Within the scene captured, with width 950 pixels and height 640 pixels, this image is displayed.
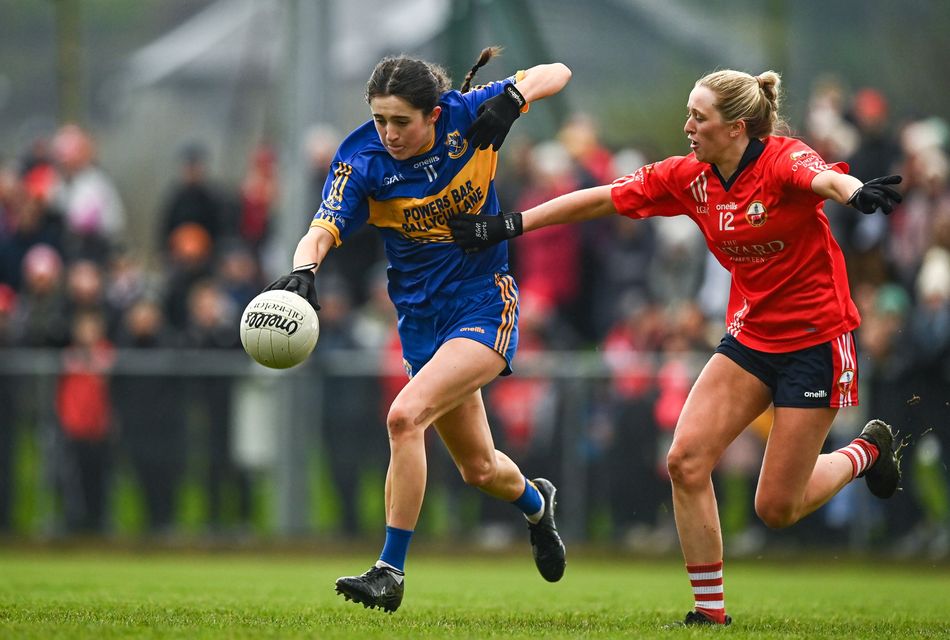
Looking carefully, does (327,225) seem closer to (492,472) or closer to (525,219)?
(525,219)

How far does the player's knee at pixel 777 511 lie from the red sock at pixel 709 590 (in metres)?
0.37

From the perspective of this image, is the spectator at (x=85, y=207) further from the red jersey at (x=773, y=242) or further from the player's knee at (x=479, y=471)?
the red jersey at (x=773, y=242)

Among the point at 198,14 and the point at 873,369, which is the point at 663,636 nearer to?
the point at 873,369

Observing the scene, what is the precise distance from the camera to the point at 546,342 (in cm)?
1415

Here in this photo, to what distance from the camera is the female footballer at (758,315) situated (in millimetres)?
7066

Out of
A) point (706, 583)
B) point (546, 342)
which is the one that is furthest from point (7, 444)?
point (706, 583)

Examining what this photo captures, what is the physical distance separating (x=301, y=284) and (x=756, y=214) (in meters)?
2.11

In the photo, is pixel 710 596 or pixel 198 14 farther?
pixel 198 14

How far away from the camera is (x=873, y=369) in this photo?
12.6 m

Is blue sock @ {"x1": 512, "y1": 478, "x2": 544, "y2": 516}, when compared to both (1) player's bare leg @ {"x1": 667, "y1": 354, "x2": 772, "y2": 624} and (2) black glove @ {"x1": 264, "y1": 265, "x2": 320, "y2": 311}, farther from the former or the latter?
(2) black glove @ {"x1": 264, "y1": 265, "x2": 320, "y2": 311}

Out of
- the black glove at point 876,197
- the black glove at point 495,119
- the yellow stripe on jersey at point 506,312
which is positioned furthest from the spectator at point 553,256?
the black glove at point 876,197

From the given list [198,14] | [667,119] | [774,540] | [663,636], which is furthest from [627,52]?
[663,636]

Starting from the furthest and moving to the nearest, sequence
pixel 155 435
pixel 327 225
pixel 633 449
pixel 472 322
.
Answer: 1. pixel 155 435
2. pixel 633 449
3. pixel 472 322
4. pixel 327 225

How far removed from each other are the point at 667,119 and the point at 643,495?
6.96 meters
